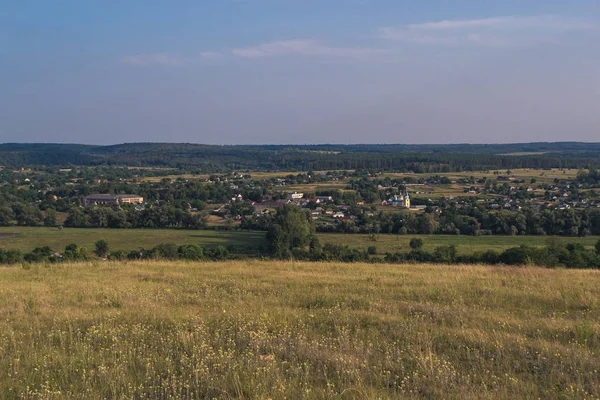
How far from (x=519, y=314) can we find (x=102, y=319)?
6170 mm

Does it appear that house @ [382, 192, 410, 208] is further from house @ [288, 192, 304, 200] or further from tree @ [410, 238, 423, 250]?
tree @ [410, 238, 423, 250]

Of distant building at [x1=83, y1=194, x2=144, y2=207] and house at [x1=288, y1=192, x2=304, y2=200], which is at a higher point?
house at [x1=288, y1=192, x2=304, y2=200]

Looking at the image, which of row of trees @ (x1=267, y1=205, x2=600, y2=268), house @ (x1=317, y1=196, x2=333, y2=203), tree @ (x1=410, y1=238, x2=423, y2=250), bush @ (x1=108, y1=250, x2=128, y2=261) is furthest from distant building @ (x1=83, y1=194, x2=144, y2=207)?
bush @ (x1=108, y1=250, x2=128, y2=261)

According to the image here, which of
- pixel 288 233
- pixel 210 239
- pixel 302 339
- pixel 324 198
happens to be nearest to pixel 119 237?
pixel 210 239

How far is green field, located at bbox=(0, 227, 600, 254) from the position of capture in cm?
3788

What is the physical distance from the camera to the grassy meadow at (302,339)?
516 centimetres

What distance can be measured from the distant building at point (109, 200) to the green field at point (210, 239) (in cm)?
2112

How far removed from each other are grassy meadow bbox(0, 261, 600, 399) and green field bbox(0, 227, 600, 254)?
83.9 ft

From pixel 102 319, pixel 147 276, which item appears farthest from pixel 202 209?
pixel 102 319

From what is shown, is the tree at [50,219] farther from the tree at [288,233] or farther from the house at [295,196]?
the house at [295,196]

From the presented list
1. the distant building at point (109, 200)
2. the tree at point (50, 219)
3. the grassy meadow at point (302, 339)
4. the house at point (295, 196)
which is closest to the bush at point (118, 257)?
the grassy meadow at point (302, 339)

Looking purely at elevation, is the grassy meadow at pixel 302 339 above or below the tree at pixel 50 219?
above

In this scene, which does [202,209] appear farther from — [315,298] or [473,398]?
[473,398]

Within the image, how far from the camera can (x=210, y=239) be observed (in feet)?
139
